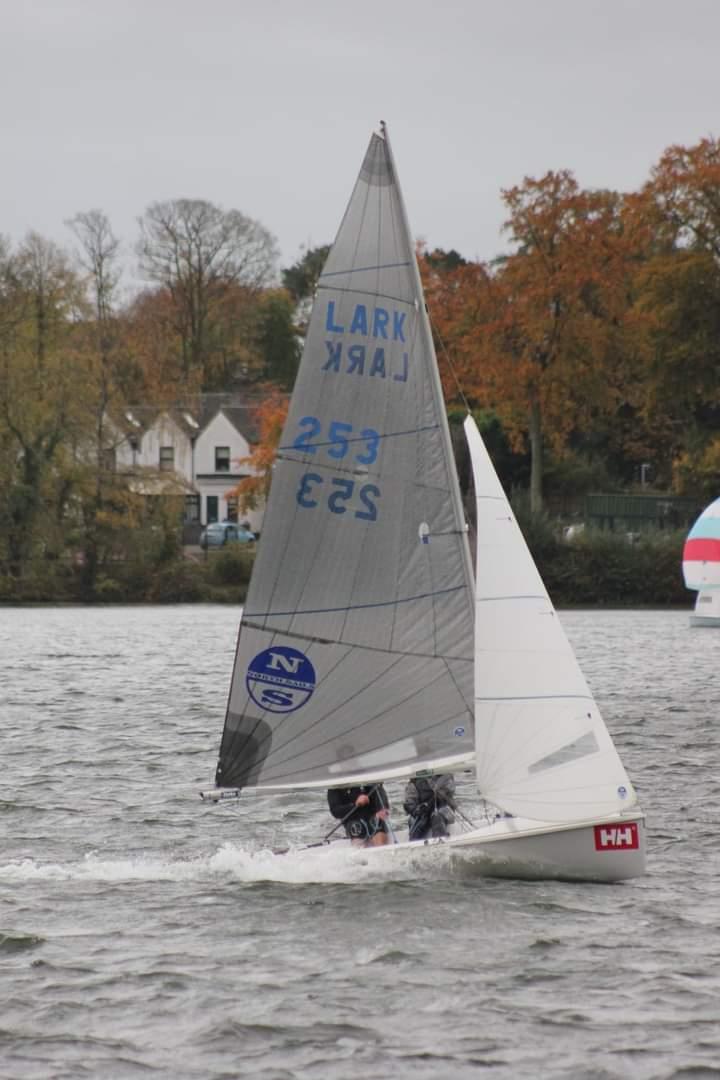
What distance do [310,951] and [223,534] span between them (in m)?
77.6

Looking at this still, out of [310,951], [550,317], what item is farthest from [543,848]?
[550,317]

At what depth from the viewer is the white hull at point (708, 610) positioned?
204 ft

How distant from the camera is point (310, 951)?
15.4 metres

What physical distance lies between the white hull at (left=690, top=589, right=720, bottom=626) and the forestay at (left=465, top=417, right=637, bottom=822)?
151 feet

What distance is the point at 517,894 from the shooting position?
17109 millimetres

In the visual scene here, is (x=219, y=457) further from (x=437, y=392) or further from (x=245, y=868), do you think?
(x=437, y=392)

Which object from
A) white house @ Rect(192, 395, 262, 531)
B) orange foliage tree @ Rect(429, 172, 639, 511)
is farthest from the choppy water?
white house @ Rect(192, 395, 262, 531)

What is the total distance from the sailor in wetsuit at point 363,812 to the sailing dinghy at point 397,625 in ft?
0.73

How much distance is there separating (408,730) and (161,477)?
61465 mm

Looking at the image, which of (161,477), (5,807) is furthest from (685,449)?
(5,807)

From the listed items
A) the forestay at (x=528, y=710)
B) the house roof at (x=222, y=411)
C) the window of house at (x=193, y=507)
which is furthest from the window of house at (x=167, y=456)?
the forestay at (x=528, y=710)

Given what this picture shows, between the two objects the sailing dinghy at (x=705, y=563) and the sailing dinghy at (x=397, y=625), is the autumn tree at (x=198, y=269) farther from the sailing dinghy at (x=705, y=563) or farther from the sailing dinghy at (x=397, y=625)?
the sailing dinghy at (x=397, y=625)

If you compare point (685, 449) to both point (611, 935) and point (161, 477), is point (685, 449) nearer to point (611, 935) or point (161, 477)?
point (161, 477)

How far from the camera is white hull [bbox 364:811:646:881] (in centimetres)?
1692
